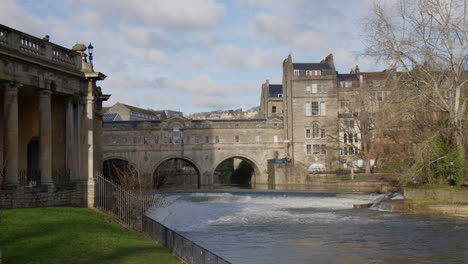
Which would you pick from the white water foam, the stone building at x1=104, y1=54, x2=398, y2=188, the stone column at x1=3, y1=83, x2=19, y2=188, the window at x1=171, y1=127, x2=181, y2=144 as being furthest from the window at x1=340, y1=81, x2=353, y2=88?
the stone column at x1=3, y1=83, x2=19, y2=188

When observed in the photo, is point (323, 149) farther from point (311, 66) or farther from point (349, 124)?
point (311, 66)

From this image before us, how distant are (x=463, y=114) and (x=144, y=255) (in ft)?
65.3

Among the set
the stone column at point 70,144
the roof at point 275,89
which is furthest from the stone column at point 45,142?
the roof at point 275,89

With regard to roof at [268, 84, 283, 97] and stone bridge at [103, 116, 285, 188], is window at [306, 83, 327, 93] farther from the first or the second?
roof at [268, 84, 283, 97]

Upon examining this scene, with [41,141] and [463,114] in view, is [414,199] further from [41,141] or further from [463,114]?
[41,141]

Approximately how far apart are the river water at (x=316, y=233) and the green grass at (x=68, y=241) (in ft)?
11.7

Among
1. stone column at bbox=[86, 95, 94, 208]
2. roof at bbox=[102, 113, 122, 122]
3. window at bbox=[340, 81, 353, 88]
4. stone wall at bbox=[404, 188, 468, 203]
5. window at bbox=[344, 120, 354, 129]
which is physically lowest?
stone wall at bbox=[404, 188, 468, 203]

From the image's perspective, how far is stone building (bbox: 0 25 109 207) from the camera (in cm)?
1725

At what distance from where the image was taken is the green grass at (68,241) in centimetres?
1123

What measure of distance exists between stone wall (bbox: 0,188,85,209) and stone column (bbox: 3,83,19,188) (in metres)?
0.38

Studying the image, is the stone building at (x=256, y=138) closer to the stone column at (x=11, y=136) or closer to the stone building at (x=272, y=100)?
the stone building at (x=272, y=100)

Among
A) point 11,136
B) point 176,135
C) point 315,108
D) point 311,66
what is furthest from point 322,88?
point 11,136

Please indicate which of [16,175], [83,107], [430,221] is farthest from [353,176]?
[16,175]

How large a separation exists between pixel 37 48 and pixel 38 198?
17.6ft
